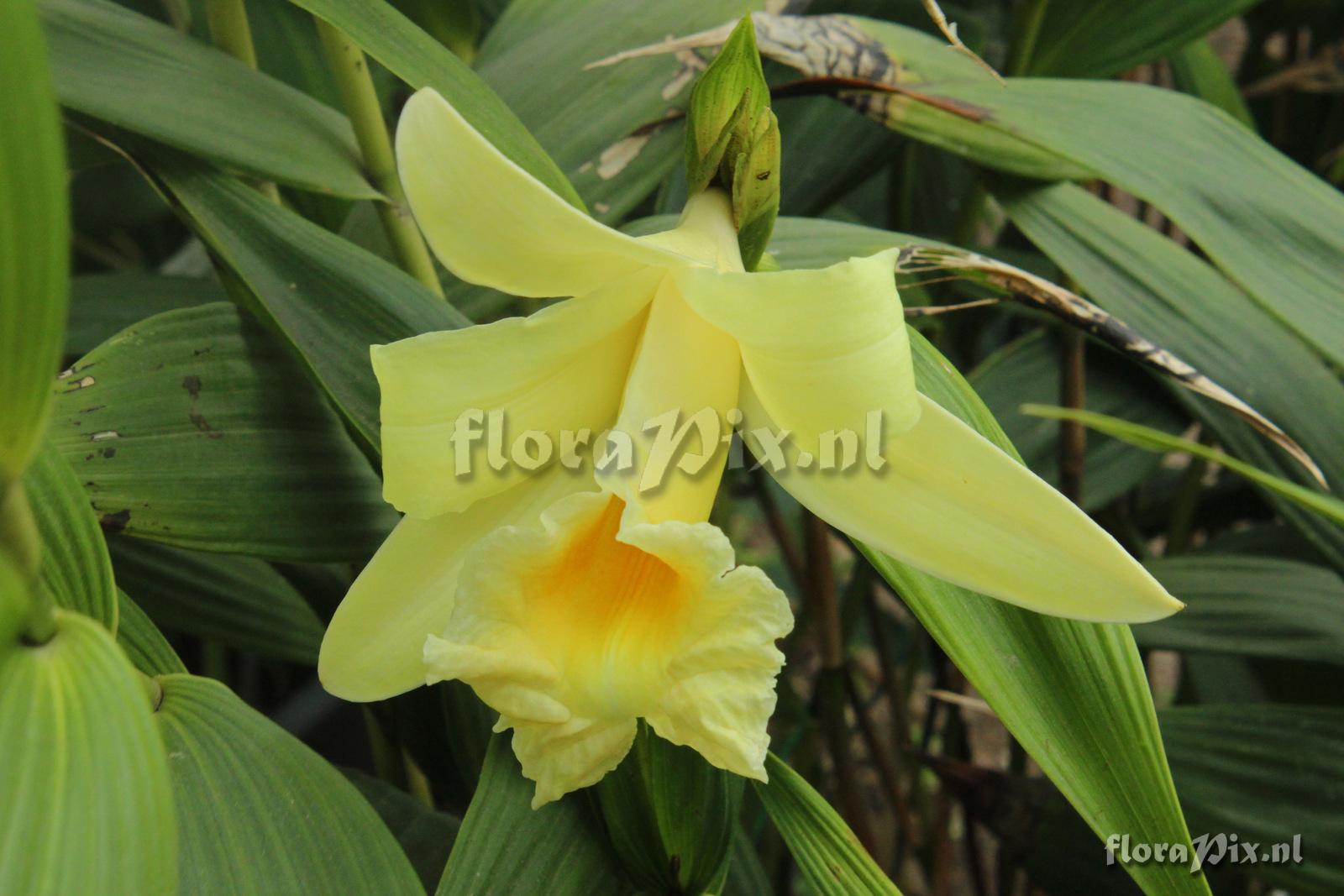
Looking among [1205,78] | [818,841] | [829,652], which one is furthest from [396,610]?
[1205,78]

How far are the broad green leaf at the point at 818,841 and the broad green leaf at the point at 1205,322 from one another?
0.36 metres

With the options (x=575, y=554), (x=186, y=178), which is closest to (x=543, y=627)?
(x=575, y=554)

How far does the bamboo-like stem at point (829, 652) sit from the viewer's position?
33.4 inches

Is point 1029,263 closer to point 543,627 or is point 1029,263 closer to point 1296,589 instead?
point 1296,589

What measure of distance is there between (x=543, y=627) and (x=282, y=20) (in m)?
0.62

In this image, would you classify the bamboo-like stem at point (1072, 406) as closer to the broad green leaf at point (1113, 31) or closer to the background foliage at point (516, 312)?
the background foliage at point (516, 312)

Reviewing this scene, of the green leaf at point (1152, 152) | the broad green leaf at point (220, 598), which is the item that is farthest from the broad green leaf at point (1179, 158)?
the broad green leaf at point (220, 598)

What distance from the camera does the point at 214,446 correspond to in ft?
1.65

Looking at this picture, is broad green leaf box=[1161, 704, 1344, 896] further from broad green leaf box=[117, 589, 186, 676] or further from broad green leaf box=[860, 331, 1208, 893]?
broad green leaf box=[117, 589, 186, 676]

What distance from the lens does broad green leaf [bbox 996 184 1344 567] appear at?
635mm

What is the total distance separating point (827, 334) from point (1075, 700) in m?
0.19

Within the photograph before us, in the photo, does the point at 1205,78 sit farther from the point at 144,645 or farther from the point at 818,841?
the point at 144,645

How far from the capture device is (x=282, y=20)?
800 millimetres

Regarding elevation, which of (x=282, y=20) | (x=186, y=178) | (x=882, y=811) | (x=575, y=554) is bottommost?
(x=882, y=811)
